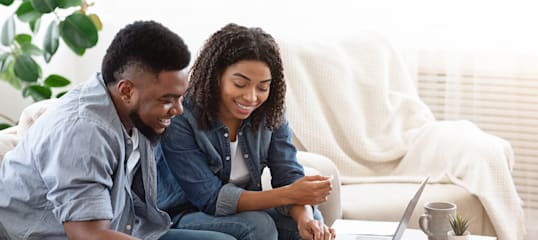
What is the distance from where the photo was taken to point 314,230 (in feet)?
7.11

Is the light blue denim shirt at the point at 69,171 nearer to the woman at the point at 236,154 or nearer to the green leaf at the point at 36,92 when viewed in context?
the woman at the point at 236,154

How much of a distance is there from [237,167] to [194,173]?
14 cm

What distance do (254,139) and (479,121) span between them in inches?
61.3

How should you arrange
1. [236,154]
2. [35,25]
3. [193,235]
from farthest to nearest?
1. [35,25]
2. [236,154]
3. [193,235]

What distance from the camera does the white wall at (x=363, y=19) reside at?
355 cm

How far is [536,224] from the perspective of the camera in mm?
3619

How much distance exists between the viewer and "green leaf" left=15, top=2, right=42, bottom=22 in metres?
3.41

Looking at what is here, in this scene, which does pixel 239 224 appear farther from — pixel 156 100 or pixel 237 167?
pixel 156 100

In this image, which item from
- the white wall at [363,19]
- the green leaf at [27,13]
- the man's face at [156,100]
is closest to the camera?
the man's face at [156,100]

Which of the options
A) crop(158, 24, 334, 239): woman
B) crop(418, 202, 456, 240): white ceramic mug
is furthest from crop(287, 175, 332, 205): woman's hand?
crop(418, 202, 456, 240): white ceramic mug

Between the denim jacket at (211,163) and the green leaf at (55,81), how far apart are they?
1405 mm

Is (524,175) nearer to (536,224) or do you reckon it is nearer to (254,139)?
(536,224)

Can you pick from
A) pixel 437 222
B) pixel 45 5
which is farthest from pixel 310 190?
pixel 45 5

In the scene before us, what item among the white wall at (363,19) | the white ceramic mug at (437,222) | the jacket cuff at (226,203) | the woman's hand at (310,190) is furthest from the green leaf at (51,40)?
the white ceramic mug at (437,222)
